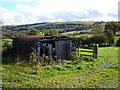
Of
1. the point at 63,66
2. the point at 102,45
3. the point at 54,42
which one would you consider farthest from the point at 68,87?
the point at 102,45

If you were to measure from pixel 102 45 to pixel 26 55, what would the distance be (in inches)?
399

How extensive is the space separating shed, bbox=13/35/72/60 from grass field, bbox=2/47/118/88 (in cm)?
174

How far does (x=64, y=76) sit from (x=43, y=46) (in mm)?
4909

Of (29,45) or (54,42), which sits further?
(54,42)

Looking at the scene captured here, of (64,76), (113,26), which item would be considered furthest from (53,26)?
(64,76)

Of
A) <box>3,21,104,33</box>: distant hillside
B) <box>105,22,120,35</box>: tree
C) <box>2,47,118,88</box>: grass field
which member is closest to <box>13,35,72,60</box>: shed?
<box>2,47,118,88</box>: grass field

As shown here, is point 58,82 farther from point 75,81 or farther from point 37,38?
point 37,38

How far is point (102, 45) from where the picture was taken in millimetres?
25453

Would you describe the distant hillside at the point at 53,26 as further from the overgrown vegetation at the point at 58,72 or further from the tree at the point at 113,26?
the tree at the point at 113,26

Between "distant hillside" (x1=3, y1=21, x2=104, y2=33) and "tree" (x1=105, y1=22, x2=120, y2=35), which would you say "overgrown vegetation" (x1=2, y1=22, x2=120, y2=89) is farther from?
"tree" (x1=105, y1=22, x2=120, y2=35)

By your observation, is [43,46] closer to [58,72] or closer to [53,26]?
[58,72]

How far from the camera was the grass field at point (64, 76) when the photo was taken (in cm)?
1178

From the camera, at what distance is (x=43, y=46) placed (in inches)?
706

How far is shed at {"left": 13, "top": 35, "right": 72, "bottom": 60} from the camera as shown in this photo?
17.4 metres
